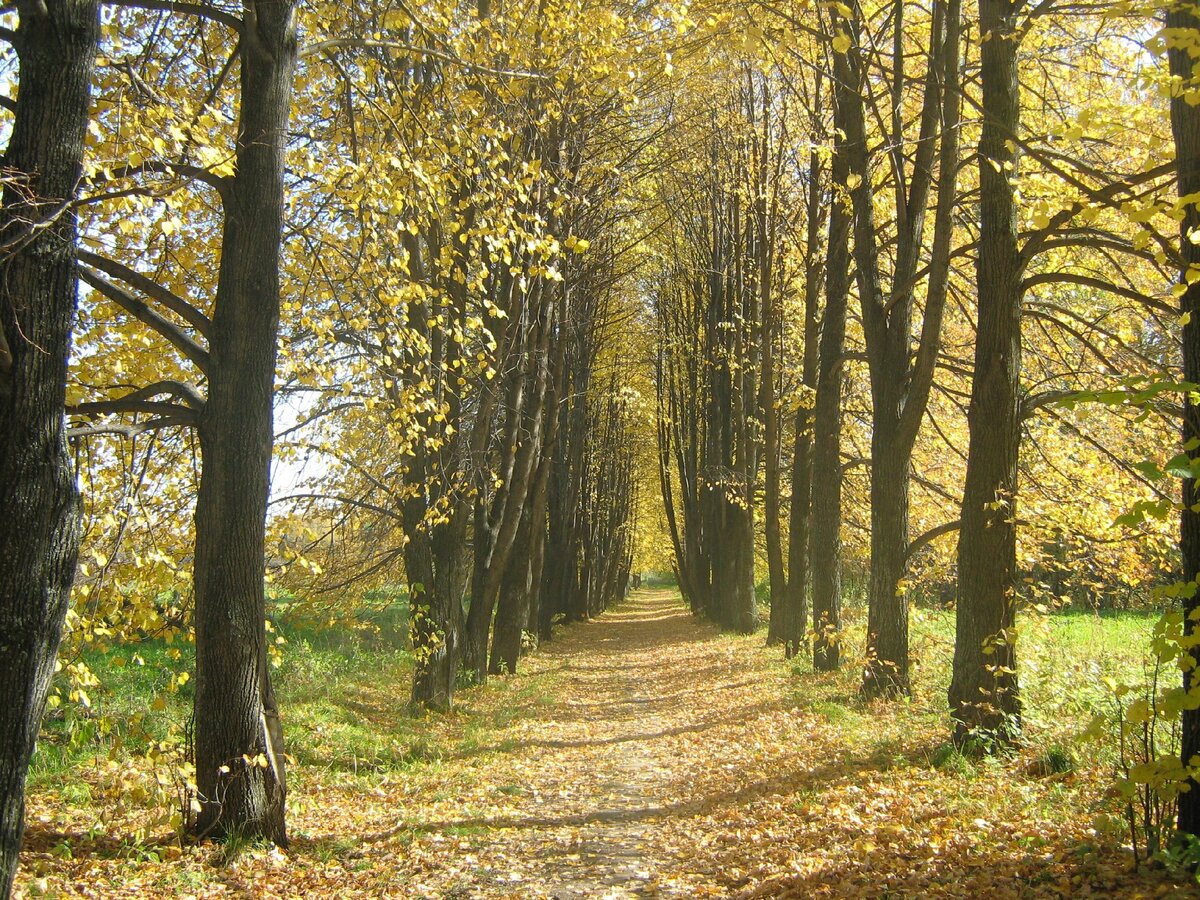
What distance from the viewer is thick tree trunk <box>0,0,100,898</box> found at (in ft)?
13.7

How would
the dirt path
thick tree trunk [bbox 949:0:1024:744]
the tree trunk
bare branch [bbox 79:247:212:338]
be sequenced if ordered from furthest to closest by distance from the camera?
the tree trunk < thick tree trunk [bbox 949:0:1024:744] < the dirt path < bare branch [bbox 79:247:212:338]

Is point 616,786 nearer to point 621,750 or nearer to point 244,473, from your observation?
point 621,750

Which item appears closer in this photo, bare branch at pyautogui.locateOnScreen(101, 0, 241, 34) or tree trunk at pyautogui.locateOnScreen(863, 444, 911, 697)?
bare branch at pyautogui.locateOnScreen(101, 0, 241, 34)

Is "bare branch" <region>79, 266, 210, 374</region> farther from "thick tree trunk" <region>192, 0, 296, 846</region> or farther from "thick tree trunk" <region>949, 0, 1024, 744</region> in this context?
"thick tree trunk" <region>949, 0, 1024, 744</region>

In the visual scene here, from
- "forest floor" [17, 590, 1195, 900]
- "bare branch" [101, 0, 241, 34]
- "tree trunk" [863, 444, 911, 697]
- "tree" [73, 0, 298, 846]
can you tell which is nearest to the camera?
"forest floor" [17, 590, 1195, 900]

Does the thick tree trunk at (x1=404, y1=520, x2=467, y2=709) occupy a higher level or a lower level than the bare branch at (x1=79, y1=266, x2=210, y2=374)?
lower

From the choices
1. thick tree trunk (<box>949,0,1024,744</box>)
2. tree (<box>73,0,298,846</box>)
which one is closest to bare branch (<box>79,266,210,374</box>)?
tree (<box>73,0,298,846</box>)

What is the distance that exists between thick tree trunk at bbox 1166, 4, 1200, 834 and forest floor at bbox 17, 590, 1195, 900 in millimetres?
593

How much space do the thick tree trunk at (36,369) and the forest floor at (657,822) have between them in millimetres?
1409

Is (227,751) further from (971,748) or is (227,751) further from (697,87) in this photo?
(697,87)

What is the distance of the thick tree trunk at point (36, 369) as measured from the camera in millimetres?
4180

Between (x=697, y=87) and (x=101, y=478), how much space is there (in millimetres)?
13033

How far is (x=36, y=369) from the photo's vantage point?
167 inches

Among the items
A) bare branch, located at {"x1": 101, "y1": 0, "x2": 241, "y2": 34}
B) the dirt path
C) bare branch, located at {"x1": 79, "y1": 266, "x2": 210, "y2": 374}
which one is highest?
bare branch, located at {"x1": 101, "y1": 0, "x2": 241, "y2": 34}
